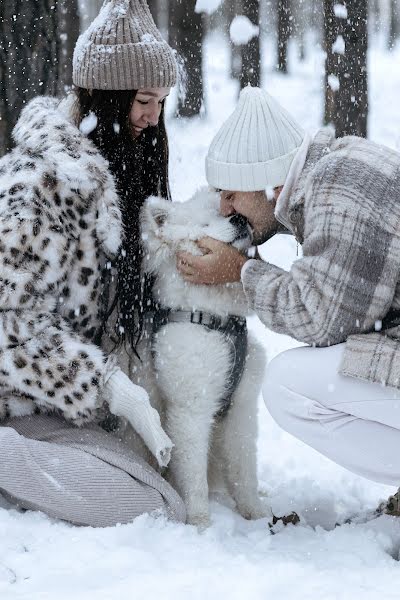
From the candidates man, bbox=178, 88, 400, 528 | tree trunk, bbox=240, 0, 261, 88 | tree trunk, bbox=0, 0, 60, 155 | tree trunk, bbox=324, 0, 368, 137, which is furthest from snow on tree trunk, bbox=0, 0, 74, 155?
tree trunk, bbox=240, 0, 261, 88

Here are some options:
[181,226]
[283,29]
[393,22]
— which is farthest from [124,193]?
[393,22]

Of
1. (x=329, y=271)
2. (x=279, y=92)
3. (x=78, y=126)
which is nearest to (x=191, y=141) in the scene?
(x=279, y=92)

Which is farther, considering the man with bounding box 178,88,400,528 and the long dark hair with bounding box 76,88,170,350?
the long dark hair with bounding box 76,88,170,350

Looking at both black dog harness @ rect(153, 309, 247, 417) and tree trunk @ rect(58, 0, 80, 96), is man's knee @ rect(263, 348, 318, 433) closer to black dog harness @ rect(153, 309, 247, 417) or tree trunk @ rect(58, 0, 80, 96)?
black dog harness @ rect(153, 309, 247, 417)

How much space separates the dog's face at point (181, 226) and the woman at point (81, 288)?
61 mm

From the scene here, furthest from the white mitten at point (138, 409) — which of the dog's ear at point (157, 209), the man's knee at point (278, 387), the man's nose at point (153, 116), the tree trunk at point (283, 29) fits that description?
the tree trunk at point (283, 29)

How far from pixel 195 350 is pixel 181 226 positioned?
0.46 m

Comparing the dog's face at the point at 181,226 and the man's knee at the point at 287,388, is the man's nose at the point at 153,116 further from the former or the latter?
the man's knee at the point at 287,388

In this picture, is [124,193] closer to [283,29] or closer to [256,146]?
[256,146]

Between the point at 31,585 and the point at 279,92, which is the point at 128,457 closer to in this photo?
the point at 31,585

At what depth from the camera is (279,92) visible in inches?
630

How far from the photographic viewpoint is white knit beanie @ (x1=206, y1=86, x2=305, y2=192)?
8.70 ft

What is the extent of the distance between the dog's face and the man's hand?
Answer: 0.09 feet

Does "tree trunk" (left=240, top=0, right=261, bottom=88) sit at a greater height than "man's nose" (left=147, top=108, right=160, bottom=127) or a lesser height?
lesser
